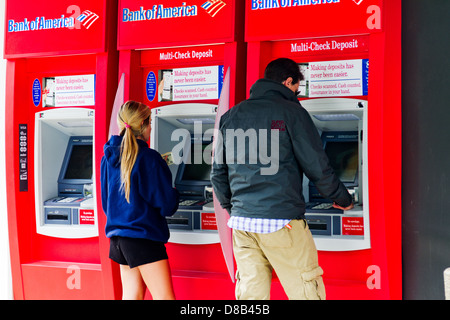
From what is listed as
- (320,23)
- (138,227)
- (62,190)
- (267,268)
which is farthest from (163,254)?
(320,23)

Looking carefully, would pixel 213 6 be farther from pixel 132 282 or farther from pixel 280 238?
pixel 132 282

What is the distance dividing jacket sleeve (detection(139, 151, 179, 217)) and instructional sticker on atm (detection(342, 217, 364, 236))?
3.31ft

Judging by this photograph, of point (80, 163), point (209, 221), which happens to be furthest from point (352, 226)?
point (80, 163)

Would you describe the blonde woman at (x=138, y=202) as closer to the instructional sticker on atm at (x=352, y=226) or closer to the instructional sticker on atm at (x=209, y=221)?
the instructional sticker on atm at (x=209, y=221)

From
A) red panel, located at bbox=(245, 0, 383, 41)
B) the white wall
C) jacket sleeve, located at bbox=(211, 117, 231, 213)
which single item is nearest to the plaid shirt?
jacket sleeve, located at bbox=(211, 117, 231, 213)

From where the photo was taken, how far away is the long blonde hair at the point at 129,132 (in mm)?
2895

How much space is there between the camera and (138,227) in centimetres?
288

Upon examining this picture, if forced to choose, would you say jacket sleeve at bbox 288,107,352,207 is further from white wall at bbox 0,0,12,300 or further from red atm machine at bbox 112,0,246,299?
white wall at bbox 0,0,12,300

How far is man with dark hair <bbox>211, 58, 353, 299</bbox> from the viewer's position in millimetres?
2510

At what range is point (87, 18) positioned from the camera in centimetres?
366

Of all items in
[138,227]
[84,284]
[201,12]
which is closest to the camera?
[138,227]

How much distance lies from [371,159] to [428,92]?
505 millimetres

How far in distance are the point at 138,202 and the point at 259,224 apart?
76 centimetres

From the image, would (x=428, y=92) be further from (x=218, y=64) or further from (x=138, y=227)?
(x=138, y=227)
